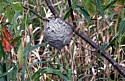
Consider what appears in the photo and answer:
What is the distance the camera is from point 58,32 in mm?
1084

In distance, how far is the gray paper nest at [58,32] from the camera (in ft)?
3.49

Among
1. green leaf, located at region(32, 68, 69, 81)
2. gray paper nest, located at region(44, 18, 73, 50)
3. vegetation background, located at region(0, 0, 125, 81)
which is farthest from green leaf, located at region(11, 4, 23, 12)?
green leaf, located at region(32, 68, 69, 81)

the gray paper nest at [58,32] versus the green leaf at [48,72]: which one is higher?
the gray paper nest at [58,32]

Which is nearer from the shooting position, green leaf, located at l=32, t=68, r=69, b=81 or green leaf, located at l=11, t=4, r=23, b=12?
green leaf, located at l=11, t=4, r=23, b=12

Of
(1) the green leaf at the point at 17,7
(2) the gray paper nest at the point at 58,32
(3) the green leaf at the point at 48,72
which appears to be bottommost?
(3) the green leaf at the point at 48,72

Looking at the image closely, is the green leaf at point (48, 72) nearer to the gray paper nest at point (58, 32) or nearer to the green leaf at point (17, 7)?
the gray paper nest at point (58, 32)

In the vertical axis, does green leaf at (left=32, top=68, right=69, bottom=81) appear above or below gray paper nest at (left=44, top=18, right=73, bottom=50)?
below

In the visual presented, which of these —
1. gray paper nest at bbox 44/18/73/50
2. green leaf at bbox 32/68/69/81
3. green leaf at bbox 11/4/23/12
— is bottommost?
green leaf at bbox 32/68/69/81

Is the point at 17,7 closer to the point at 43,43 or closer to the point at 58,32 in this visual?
the point at 58,32

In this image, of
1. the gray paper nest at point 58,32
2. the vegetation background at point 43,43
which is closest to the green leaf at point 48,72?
the vegetation background at point 43,43

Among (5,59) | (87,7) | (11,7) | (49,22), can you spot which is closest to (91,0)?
(87,7)

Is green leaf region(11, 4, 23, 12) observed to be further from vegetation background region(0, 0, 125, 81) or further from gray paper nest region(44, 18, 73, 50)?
gray paper nest region(44, 18, 73, 50)

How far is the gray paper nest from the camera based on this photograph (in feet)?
3.49

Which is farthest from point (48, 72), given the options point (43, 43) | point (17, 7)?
point (17, 7)
